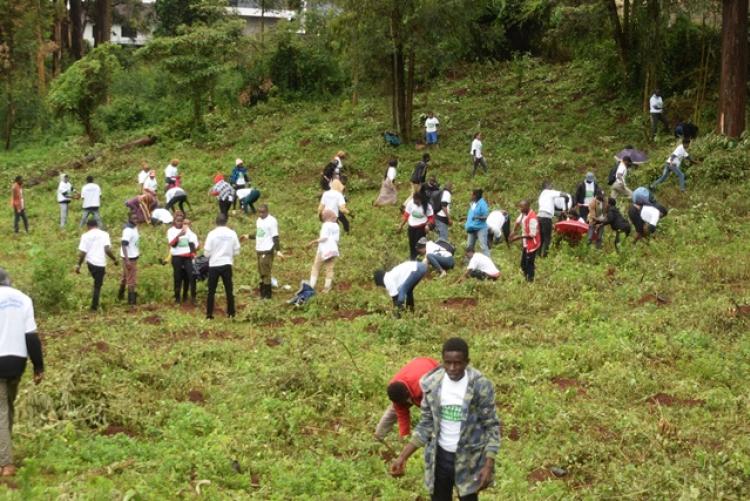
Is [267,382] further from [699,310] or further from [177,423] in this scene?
[699,310]

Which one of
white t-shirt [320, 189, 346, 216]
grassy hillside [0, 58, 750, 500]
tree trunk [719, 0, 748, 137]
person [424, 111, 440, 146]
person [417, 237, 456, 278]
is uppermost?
tree trunk [719, 0, 748, 137]

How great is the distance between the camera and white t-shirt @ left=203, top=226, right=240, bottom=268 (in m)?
12.5

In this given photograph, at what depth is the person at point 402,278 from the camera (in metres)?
11.7

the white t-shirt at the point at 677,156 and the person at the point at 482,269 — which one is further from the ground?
the white t-shirt at the point at 677,156

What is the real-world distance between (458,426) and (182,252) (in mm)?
9093

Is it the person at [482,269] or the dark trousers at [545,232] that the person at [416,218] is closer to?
the person at [482,269]

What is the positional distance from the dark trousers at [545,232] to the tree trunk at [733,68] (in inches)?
326

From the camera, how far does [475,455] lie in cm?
567

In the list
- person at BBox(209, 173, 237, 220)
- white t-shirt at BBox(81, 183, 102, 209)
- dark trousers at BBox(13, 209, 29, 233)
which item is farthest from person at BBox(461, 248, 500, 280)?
dark trousers at BBox(13, 209, 29, 233)

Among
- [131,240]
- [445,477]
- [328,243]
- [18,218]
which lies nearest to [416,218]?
[328,243]

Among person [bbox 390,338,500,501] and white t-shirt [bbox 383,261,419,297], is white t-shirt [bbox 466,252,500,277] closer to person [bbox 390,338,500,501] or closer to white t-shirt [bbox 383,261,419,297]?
white t-shirt [bbox 383,261,419,297]

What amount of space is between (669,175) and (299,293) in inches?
421

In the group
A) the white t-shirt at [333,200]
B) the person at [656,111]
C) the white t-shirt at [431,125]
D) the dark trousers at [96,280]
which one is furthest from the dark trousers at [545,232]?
the white t-shirt at [431,125]

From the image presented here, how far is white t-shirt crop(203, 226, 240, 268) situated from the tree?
2182 cm
